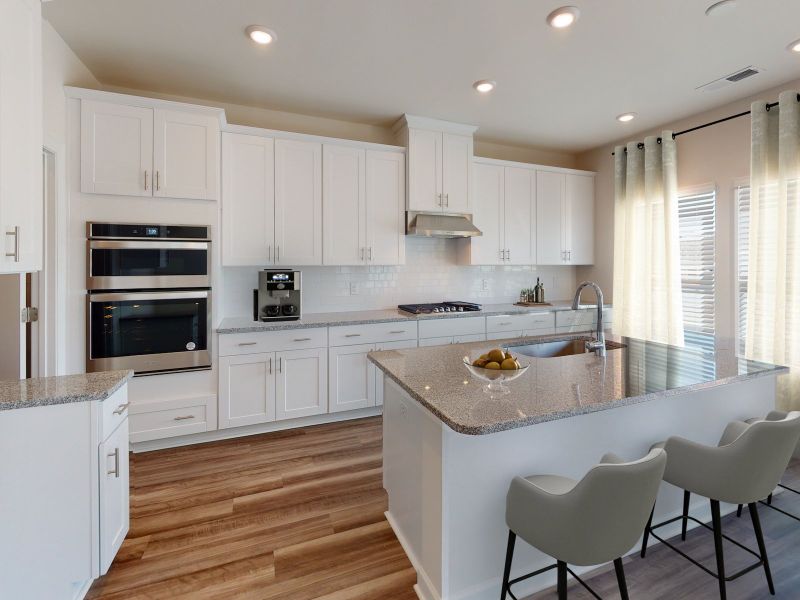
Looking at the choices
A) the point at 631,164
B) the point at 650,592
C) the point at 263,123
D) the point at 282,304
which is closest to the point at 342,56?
the point at 263,123

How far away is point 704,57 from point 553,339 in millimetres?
2202

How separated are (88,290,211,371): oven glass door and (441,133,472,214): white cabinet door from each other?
2.40 metres

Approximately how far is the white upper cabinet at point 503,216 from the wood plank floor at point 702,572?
2.89 metres

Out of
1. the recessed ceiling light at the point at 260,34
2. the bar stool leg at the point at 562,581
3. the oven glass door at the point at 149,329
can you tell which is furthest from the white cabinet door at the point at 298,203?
the bar stool leg at the point at 562,581

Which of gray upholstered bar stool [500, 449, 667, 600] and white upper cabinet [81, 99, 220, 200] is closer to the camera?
gray upholstered bar stool [500, 449, 667, 600]

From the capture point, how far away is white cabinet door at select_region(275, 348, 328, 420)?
328 centimetres

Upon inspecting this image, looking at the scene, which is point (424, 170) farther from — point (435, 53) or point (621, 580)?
point (621, 580)

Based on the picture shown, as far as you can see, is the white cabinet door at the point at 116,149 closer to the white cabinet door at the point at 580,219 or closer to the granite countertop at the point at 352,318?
the granite countertop at the point at 352,318

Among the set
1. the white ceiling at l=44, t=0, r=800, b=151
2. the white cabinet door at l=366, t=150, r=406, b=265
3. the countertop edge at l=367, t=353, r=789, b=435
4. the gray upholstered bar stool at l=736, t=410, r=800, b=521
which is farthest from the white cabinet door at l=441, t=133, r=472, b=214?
the gray upholstered bar stool at l=736, t=410, r=800, b=521

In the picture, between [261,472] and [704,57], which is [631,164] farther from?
[261,472]

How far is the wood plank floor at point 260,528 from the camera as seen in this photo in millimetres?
1716

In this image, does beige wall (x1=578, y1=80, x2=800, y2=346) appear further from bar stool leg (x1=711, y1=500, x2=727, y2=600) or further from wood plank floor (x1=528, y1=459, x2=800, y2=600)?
bar stool leg (x1=711, y1=500, x2=727, y2=600)

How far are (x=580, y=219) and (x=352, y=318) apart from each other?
306 centimetres

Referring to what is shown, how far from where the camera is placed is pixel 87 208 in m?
2.72
